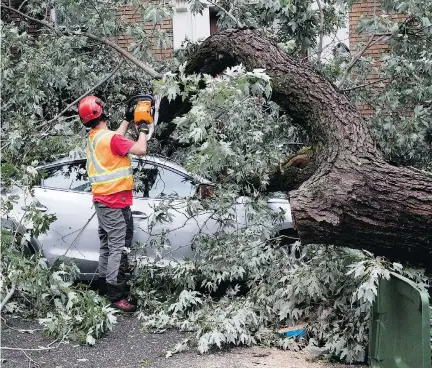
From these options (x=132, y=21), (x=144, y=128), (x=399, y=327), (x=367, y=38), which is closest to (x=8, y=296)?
(x=144, y=128)

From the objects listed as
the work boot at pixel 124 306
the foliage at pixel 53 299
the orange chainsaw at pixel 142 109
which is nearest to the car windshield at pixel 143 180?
the orange chainsaw at pixel 142 109

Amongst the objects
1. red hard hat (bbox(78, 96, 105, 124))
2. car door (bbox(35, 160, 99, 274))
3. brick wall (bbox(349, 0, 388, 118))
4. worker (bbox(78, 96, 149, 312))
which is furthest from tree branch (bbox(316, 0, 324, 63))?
car door (bbox(35, 160, 99, 274))

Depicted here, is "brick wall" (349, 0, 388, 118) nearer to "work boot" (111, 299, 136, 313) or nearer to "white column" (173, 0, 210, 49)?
"white column" (173, 0, 210, 49)

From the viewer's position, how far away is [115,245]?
624 centimetres

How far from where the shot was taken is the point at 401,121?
719cm

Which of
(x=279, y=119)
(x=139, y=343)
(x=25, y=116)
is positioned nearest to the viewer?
(x=139, y=343)

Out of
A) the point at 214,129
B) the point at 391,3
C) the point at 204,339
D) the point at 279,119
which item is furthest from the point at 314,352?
the point at 391,3

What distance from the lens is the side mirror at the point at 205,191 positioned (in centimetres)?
623

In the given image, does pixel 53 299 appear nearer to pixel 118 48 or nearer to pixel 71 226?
pixel 71 226

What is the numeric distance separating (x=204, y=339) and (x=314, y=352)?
0.80 meters

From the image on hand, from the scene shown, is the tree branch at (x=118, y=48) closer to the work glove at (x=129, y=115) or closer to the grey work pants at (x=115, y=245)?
the work glove at (x=129, y=115)

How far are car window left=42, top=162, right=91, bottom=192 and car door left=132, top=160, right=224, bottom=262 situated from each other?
0.55 metres

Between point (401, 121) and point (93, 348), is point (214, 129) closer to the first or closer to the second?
point (93, 348)

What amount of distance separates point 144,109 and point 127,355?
7.13 feet
